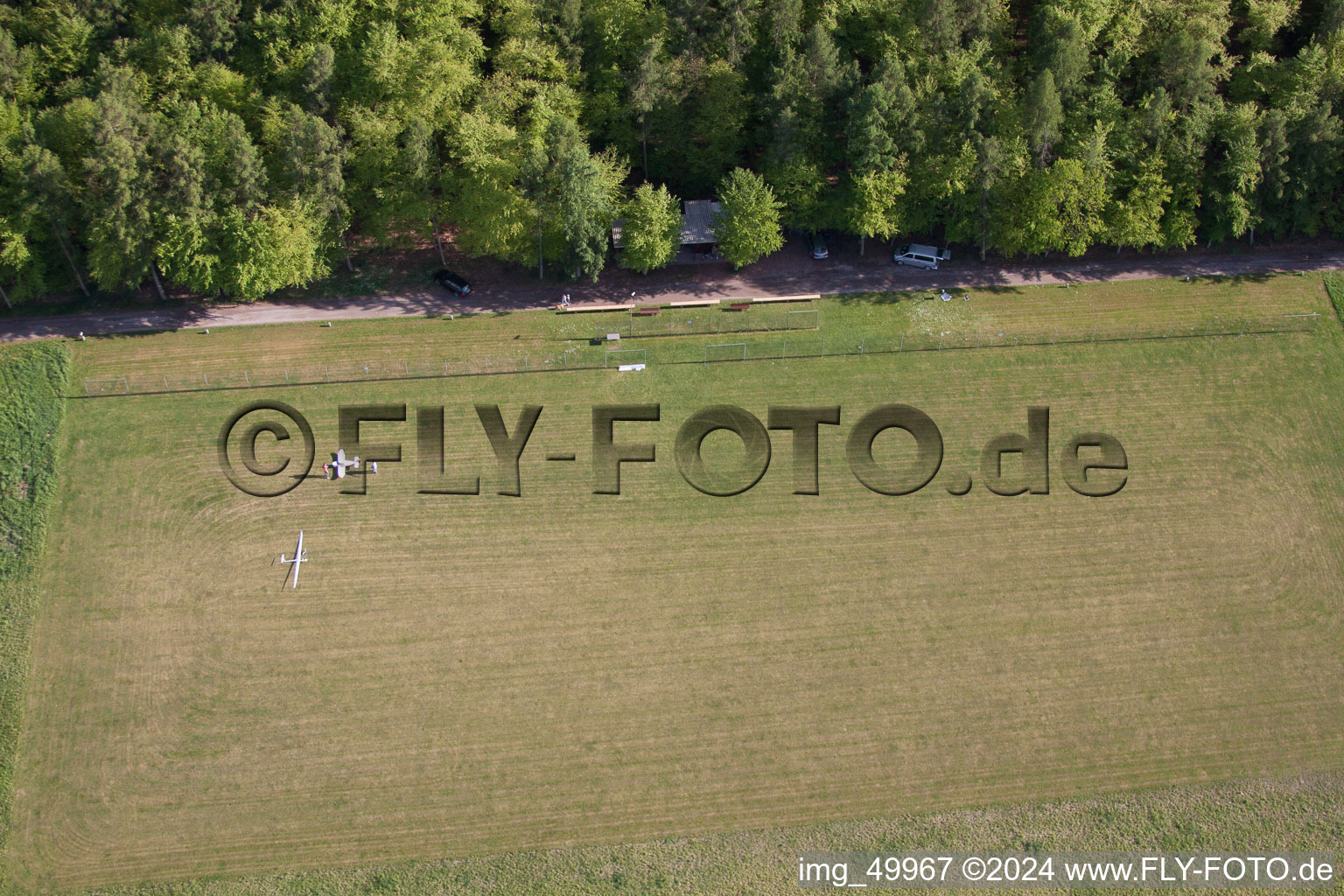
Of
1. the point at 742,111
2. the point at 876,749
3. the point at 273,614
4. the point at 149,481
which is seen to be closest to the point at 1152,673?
the point at 876,749

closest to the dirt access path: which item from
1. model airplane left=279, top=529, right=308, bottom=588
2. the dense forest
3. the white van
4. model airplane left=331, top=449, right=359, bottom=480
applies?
the white van

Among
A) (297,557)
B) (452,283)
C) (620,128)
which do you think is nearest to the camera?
(297,557)

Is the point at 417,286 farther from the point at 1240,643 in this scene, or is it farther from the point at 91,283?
the point at 1240,643

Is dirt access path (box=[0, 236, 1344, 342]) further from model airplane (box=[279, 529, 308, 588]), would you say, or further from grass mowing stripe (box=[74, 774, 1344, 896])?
grass mowing stripe (box=[74, 774, 1344, 896])

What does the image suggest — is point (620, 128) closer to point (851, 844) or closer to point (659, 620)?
point (659, 620)

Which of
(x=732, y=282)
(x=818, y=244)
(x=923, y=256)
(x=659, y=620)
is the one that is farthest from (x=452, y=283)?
(x=923, y=256)

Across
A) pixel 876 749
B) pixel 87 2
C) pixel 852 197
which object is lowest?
pixel 876 749
